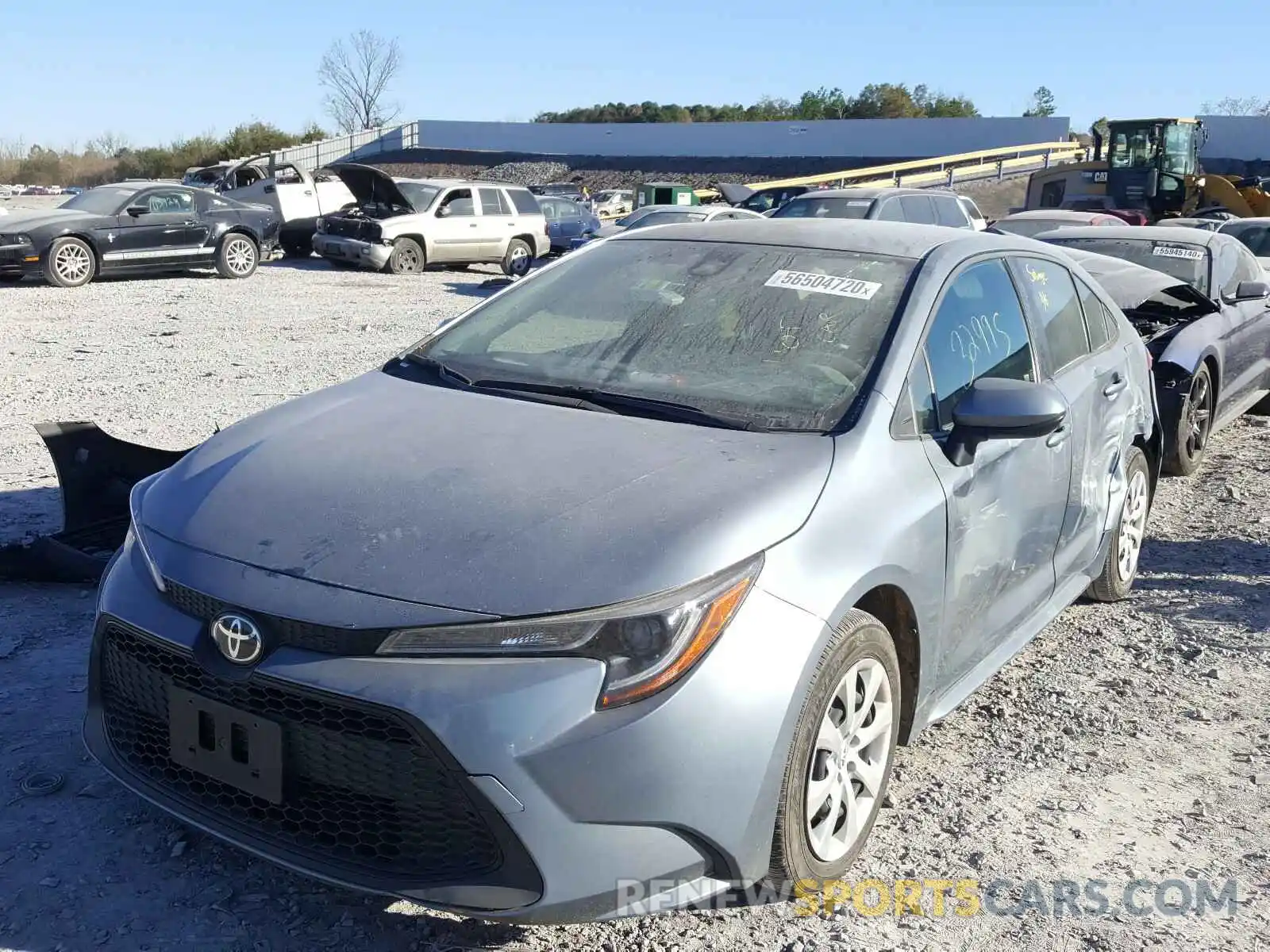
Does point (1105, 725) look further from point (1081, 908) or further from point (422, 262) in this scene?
point (422, 262)

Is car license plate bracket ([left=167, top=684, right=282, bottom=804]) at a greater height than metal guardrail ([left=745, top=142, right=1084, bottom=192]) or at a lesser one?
lesser

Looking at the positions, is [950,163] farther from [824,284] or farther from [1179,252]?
[824,284]


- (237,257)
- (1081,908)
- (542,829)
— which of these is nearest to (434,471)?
(542,829)

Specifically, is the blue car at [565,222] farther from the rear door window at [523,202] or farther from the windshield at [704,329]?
the windshield at [704,329]

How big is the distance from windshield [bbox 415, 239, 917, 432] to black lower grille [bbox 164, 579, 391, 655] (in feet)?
4.06

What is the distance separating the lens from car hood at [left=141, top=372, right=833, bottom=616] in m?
2.42

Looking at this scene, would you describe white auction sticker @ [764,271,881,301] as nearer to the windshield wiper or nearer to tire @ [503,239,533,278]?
the windshield wiper

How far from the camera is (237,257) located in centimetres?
1784

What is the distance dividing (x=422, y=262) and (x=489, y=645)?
18.1 m

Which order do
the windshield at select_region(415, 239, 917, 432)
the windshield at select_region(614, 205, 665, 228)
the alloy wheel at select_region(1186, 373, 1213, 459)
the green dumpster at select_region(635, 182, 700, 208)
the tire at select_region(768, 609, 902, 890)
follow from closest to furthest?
1. the tire at select_region(768, 609, 902, 890)
2. the windshield at select_region(415, 239, 917, 432)
3. the alloy wheel at select_region(1186, 373, 1213, 459)
4. the windshield at select_region(614, 205, 665, 228)
5. the green dumpster at select_region(635, 182, 700, 208)

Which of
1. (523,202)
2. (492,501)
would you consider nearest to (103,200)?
(523,202)

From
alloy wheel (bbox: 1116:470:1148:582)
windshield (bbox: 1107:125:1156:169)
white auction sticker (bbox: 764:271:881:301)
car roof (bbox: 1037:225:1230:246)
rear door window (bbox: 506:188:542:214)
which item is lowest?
alloy wheel (bbox: 1116:470:1148:582)

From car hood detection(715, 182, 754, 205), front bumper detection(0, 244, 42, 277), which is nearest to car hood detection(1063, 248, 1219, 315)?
front bumper detection(0, 244, 42, 277)

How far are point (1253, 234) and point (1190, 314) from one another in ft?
24.0
